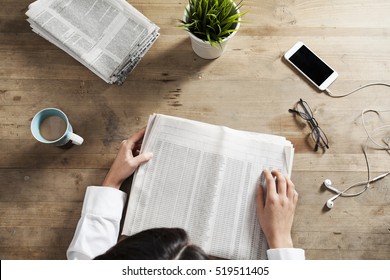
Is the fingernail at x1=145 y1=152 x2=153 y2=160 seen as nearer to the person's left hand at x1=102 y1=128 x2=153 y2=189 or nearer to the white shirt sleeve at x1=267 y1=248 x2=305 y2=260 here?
the person's left hand at x1=102 y1=128 x2=153 y2=189

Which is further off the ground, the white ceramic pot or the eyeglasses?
the white ceramic pot

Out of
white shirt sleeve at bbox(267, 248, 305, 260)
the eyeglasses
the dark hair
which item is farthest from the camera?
the eyeglasses

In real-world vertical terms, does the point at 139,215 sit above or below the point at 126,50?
below

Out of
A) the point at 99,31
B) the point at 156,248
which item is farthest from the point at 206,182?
the point at 99,31

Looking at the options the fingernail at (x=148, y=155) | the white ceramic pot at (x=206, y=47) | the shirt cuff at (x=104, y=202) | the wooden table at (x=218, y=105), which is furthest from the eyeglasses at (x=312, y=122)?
the shirt cuff at (x=104, y=202)

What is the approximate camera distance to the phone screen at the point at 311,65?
0.88 m

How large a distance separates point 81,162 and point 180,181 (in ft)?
0.83

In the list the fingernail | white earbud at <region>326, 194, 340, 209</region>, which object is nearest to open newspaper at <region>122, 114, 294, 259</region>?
the fingernail

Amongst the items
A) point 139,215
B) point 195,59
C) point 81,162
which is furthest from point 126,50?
point 139,215

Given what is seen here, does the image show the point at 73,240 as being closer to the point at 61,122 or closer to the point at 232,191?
the point at 61,122

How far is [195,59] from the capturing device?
0.89 metres

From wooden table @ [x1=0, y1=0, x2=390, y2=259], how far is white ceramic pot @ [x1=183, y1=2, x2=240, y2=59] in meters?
0.02

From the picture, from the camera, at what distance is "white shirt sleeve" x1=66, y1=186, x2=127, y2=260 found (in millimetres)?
752

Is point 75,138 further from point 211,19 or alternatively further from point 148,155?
point 211,19
